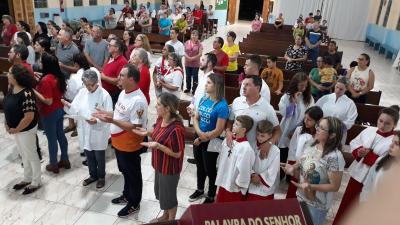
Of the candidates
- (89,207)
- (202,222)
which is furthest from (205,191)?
(202,222)

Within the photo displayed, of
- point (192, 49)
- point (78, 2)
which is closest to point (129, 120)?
point (192, 49)

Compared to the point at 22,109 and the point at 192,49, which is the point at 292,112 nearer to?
the point at 22,109

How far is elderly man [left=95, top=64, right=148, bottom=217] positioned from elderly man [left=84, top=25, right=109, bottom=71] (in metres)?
2.35

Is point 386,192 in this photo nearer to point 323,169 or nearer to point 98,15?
point 323,169

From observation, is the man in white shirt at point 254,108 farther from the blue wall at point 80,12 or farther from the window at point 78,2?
the window at point 78,2

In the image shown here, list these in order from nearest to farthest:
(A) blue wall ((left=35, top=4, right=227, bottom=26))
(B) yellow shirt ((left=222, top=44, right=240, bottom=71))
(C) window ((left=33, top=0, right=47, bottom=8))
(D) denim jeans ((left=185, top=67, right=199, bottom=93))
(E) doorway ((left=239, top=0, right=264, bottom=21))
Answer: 1. (B) yellow shirt ((left=222, top=44, right=240, bottom=71))
2. (D) denim jeans ((left=185, top=67, right=199, bottom=93))
3. (C) window ((left=33, top=0, right=47, bottom=8))
4. (A) blue wall ((left=35, top=4, right=227, bottom=26))
5. (E) doorway ((left=239, top=0, right=264, bottom=21))

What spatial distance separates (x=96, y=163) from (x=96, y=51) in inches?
83.4

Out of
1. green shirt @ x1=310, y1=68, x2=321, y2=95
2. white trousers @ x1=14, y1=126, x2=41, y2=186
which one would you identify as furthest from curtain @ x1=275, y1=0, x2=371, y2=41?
white trousers @ x1=14, y1=126, x2=41, y2=186

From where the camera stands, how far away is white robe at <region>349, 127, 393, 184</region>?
2.90 metres

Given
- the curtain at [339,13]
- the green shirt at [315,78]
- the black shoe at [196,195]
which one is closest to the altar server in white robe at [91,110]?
the black shoe at [196,195]

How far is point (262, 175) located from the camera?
9.24 feet

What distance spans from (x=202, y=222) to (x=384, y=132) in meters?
2.66

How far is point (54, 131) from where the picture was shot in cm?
401

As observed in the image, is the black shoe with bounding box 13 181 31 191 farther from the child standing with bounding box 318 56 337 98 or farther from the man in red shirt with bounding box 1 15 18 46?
the man in red shirt with bounding box 1 15 18 46
